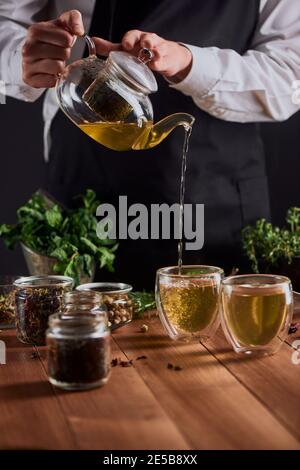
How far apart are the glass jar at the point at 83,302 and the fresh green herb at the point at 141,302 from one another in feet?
0.72

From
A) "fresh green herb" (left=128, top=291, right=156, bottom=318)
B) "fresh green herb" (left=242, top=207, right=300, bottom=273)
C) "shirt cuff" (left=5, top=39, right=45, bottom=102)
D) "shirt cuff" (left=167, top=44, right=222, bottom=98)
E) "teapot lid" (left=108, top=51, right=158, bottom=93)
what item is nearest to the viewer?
"teapot lid" (left=108, top=51, right=158, bottom=93)

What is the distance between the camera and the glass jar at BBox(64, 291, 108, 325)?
4.83 feet

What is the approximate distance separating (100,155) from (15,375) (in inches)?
46.1

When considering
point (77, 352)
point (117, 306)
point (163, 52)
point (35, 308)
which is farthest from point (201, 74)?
A: point (77, 352)

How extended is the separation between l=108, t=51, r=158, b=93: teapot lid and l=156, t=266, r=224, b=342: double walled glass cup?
1.21ft

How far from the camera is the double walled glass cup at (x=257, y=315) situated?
142 cm

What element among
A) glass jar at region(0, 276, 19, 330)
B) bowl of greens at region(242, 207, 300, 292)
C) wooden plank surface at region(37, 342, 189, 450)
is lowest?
wooden plank surface at region(37, 342, 189, 450)

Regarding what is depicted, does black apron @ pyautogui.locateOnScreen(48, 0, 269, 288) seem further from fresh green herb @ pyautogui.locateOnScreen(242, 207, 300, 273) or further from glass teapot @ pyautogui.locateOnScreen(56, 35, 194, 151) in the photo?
glass teapot @ pyautogui.locateOnScreen(56, 35, 194, 151)

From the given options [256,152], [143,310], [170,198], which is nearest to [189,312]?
[143,310]

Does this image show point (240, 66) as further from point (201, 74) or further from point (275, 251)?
point (275, 251)

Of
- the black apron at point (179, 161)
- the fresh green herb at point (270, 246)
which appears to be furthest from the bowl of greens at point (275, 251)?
the black apron at point (179, 161)

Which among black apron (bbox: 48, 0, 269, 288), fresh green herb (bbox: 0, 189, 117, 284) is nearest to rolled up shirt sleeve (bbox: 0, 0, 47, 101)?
black apron (bbox: 48, 0, 269, 288)

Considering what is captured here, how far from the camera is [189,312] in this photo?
60.1 inches
